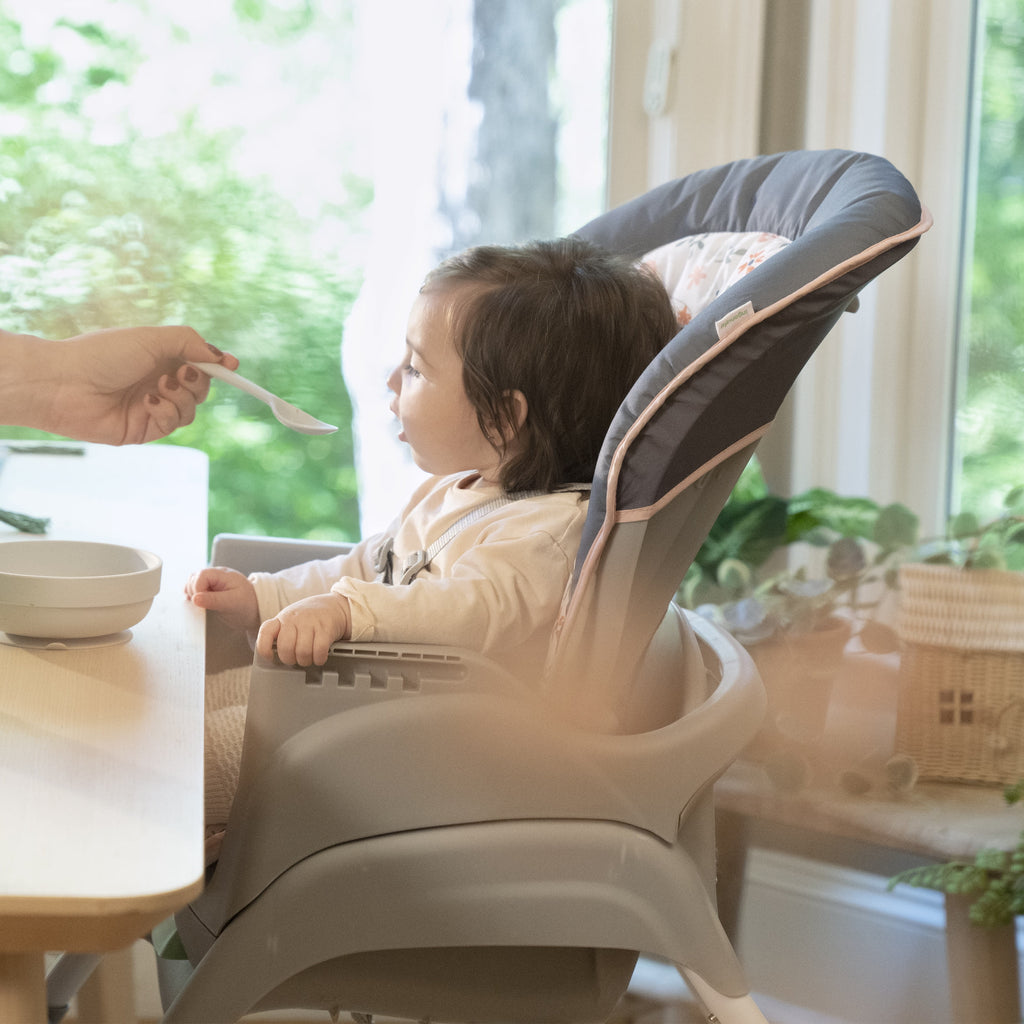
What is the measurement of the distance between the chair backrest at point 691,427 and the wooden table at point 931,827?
619mm

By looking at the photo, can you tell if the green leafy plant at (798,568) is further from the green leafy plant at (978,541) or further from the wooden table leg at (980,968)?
the wooden table leg at (980,968)

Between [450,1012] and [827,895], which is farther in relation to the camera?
[827,895]

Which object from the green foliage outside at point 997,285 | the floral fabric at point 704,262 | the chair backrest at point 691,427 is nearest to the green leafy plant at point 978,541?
the green foliage outside at point 997,285

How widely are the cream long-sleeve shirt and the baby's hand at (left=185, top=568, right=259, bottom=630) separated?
26 millimetres

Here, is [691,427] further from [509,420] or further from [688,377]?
[509,420]

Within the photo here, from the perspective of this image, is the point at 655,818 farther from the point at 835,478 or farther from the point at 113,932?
the point at 835,478

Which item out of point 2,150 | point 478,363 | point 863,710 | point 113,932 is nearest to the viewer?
point 113,932

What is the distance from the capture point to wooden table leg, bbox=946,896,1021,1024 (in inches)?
58.3

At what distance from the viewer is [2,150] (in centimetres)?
187

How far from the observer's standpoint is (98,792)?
0.54 m

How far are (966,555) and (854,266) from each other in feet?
2.69

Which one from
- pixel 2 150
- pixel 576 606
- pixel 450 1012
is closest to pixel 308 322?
pixel 2 150

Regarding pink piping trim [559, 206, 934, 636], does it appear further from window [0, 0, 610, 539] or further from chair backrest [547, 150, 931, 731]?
window [0, 0, 610, 539]

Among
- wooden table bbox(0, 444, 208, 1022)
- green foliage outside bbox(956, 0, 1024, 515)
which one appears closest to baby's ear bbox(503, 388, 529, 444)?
wooden table bbox(0, 444, 208, 1022)
